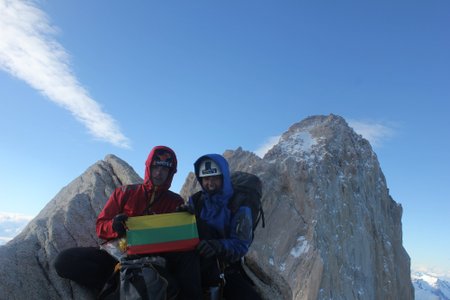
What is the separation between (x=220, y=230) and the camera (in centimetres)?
619

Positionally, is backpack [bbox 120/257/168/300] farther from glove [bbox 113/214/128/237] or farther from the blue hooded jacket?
the blue hooded jacket

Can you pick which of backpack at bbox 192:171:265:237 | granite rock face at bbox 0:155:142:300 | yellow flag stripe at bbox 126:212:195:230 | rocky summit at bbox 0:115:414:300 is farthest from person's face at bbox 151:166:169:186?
rocky summit at bbox 0:115:414:300

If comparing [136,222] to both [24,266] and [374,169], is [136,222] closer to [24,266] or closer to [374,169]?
[24,266]

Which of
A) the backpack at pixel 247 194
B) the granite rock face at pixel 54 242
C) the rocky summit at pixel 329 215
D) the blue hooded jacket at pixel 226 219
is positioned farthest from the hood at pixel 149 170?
the rocky summit at pixel 329 215

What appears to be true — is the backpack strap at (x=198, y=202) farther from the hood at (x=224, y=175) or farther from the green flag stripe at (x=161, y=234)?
the green flag stripe at (x=161, y=234)

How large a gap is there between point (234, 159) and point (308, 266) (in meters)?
19.0

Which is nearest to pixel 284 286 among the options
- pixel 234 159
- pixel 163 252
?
pixel 163 252

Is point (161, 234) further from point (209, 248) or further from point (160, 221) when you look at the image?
point (209, 248)

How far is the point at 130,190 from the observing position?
6.87m

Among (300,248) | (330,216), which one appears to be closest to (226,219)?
(300,248)

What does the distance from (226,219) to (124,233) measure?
149cm

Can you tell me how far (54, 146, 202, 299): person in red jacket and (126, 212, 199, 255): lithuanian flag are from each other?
15 cm

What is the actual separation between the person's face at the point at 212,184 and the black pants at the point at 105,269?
42.0 inches

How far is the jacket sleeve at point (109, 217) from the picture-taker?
6358mm
